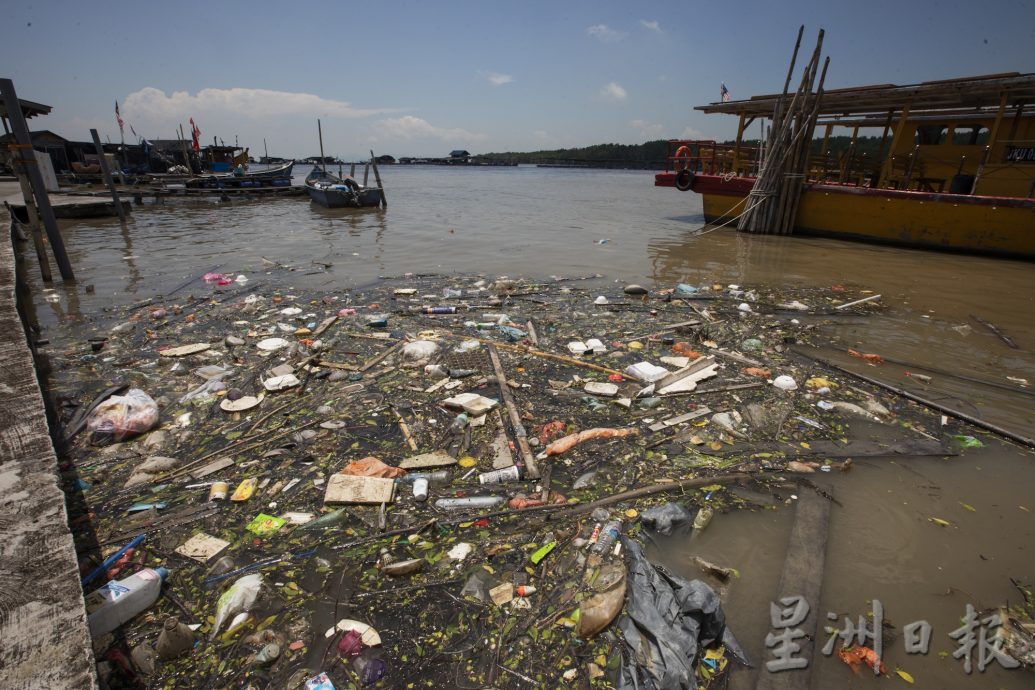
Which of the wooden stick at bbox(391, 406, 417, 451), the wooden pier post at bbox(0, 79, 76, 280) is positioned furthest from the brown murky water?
the wooden stick at bbox(391, 406, 417, 451)

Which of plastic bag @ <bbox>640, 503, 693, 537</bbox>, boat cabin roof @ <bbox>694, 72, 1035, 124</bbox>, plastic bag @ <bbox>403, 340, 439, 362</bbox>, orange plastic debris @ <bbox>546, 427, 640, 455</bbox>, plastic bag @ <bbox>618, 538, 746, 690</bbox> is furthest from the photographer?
boat cabin roof @ <bbox>694, 72, 1035, 124</bbox>

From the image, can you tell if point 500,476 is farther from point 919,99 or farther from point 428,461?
point 919,99

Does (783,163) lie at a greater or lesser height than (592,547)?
greater

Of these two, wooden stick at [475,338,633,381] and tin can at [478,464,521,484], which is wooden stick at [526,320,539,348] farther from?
tin can at [478,464,521,484]

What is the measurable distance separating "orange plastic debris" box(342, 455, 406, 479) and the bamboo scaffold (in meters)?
12.6

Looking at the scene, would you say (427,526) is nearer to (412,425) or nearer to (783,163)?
(412,425)

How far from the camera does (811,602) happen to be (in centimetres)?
212

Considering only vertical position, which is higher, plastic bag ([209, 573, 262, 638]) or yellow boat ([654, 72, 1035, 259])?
yellow boat ([654, 72, 1035, 259])

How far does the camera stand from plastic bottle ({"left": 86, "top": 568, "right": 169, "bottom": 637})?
6.43ft

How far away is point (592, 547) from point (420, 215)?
695 inches

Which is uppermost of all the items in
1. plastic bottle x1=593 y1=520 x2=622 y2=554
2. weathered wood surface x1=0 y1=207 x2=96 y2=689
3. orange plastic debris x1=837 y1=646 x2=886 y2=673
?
weathered wood surface x1=0 y1=207 x2=96 y2=689

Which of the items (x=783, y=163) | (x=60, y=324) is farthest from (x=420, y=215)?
(x=60, y=324)

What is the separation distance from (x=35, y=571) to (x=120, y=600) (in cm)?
39

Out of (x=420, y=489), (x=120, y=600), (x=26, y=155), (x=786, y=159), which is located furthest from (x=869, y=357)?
(x=26, y=155)
